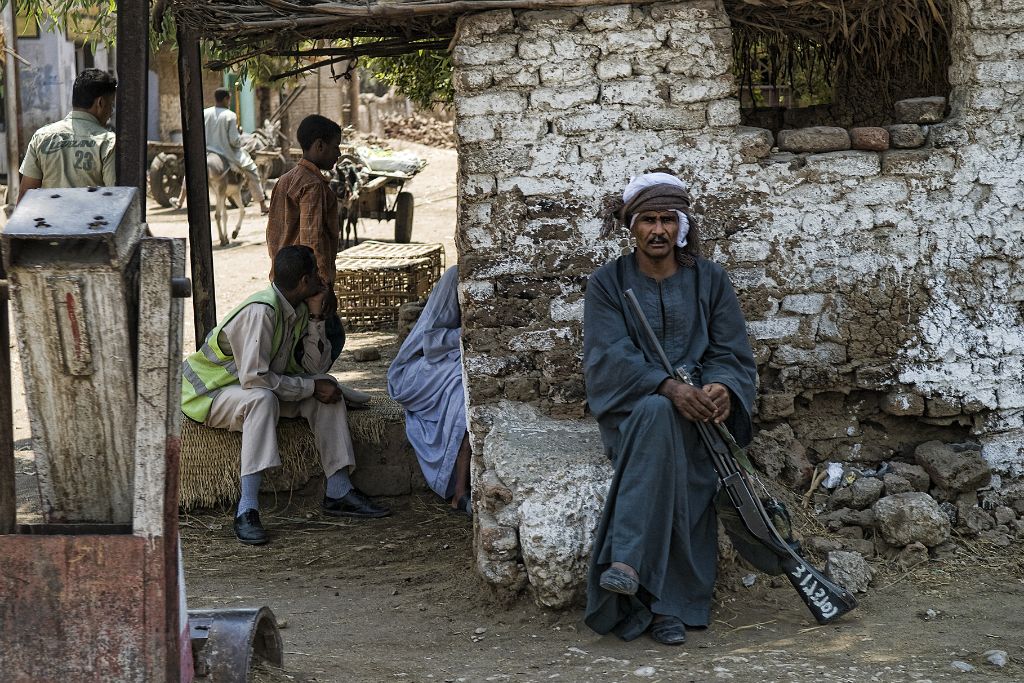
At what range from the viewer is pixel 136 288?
2580 mm

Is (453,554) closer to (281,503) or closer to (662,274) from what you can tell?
(281,503)

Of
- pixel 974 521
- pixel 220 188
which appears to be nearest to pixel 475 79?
pixel 974 521

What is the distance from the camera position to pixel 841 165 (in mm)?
4609

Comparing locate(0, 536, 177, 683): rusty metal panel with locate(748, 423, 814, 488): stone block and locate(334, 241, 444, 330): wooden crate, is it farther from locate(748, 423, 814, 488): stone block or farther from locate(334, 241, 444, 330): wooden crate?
locate(334, 241, 444, 330): wooden crate

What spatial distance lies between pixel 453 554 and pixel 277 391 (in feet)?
3.59

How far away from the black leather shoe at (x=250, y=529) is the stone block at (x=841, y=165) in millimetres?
2792

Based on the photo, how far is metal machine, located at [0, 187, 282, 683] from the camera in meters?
2.48

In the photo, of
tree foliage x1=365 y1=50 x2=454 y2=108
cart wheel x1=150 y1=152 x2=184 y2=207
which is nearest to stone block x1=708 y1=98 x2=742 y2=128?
tree foliage x1=365 y1=50 x2=454 y2=108

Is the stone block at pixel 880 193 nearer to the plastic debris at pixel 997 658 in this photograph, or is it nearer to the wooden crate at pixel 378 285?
the plastic debris at pixel 997 658

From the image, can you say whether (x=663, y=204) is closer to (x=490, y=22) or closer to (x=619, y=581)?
(x=490, y=22)

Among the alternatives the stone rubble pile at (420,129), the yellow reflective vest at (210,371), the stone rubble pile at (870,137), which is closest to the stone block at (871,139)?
the stone rubble pile at (870,137)

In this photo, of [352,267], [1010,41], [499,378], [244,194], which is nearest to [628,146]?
[499,378]

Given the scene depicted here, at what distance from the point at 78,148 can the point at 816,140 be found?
11.0 ft

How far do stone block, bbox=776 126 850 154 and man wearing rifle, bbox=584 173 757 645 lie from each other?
71 cm
